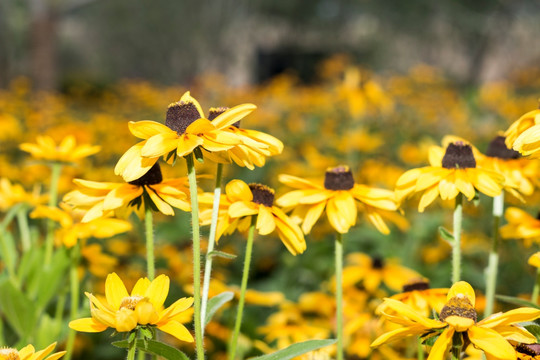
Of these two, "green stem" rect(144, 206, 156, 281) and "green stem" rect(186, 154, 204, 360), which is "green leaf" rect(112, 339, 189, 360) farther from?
"green stem" rect(144, 206, 156, 281)

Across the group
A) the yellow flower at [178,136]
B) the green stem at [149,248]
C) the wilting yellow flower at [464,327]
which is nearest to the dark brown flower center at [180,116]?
the yellow flower at [178,136]

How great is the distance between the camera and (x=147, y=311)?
Answer: 86 centimetres

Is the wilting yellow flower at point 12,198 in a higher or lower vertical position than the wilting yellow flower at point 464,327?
higher

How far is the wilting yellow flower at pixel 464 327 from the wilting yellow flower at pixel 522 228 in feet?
1.38

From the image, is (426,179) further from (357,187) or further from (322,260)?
(322,260)

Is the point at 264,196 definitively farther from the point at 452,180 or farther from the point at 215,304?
the point at 452,180

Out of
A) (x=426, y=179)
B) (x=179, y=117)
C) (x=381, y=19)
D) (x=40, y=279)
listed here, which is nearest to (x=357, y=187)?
(x=426, y=179)

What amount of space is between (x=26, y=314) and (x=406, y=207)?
2.49 meters

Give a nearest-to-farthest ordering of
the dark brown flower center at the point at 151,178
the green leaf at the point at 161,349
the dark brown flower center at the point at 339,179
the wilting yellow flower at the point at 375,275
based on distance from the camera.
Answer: the green leaf at the point at 161,349, the dark brown flower center at the point at 151,178, the dark brown flower center at the point at 339,179, the wilting yellow flower at the point at 375,275

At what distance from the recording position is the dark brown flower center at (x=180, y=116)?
39.5 inches

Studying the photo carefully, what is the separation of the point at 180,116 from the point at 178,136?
39 millimetres

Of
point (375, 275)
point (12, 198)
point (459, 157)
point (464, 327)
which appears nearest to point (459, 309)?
point (464, 327)

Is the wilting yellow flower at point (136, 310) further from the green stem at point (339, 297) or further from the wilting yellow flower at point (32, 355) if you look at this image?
the green stem at point (339, 297)

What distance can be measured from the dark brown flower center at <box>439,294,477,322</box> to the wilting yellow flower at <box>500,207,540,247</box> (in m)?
0.45
